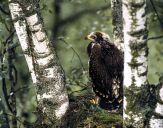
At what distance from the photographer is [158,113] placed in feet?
24.0

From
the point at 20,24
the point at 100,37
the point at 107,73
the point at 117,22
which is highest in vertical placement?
the point at 20,24

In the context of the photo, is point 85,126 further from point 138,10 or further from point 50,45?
point 138,10

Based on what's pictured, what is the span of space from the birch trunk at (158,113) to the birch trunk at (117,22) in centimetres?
198

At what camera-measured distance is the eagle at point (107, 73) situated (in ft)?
29.5

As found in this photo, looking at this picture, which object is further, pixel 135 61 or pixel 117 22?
pixel 117 22

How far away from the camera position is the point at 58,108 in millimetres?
8781

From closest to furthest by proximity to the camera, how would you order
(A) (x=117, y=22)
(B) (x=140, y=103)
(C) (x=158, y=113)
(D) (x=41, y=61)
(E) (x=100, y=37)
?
1. (C) (x=158, y=113)
2. (B) (x=140, y=103)
3. (D) (x=41, y=61)
4. (A) (x=117, y=22)
5. (E) (x=100, y=37)

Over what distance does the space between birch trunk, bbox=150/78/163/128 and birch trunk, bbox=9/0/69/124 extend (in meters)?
1.80

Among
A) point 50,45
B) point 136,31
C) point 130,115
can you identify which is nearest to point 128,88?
point 130,115

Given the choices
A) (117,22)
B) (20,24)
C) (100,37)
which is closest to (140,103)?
(117,22)

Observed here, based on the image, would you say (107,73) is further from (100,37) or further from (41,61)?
(41,61)

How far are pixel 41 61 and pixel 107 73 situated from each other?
1.22 metres

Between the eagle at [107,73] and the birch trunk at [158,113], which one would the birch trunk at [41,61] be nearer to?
the eagle at [107,73]

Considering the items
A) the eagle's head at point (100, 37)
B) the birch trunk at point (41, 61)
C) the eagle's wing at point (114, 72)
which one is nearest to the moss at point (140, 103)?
the eagle's wing at point (114, 72)
